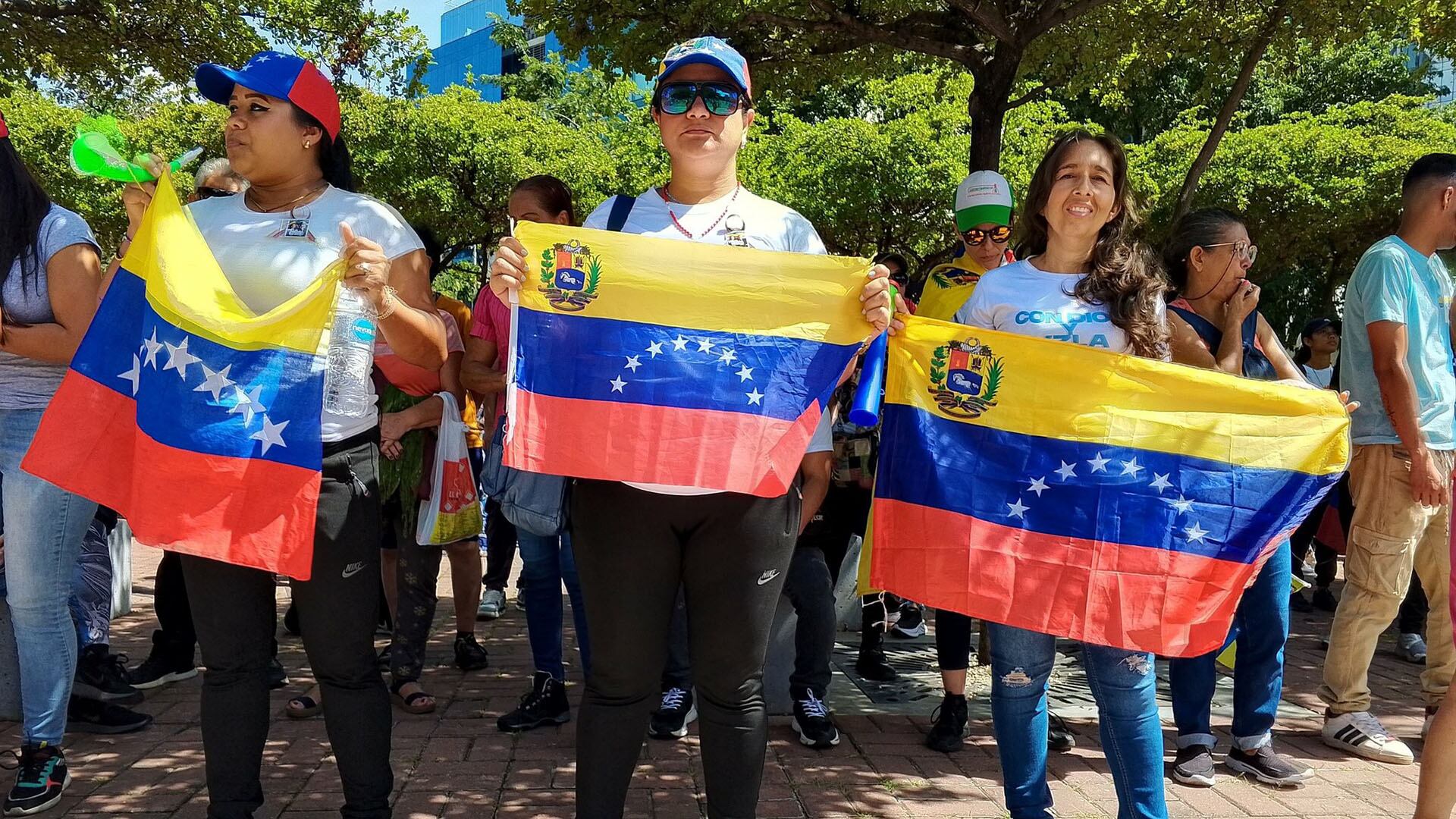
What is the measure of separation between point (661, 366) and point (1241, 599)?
2.57m

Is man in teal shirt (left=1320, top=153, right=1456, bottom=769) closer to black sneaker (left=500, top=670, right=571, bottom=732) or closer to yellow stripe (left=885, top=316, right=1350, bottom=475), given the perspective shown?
yellow stripe (left=885, top=316, right=1350, bottom=475)

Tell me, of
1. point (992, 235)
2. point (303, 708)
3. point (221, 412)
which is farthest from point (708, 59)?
point (303, 708)

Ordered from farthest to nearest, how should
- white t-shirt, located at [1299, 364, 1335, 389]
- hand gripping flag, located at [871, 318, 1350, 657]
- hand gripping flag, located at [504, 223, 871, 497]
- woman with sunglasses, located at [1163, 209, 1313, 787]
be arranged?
white t-shirt, located at [1299, 364, 1335, 389], woman with sunglasses, located at [1163, 209, 1313, 787], hand gripping flag, located at [871, 318, 1350, 657], hand gripping flag, located at [504, 223, 871, 497]

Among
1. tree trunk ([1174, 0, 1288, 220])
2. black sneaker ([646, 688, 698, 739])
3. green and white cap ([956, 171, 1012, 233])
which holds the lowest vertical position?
black sneaker ([646, 688, 698, 739])

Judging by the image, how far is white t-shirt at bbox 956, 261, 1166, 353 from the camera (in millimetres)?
3119

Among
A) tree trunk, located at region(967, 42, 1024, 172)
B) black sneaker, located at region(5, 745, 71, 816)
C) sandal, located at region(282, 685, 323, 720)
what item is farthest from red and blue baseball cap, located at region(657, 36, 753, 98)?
tree trunk, located at region(967, 42, 1024, 172)

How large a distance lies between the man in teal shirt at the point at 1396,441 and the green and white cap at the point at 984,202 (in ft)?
5.05

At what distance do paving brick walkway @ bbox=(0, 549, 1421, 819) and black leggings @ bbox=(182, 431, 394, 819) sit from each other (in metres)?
0.51

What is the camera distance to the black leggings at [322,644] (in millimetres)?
2844

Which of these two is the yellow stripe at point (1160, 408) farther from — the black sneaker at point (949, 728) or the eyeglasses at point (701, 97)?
the black sneaker at point (949, 728)

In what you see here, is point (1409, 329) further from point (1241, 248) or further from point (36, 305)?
point (36, 305)

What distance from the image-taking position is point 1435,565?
4.70 meters

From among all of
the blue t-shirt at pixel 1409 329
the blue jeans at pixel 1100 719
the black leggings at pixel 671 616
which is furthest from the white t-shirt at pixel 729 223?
the blue t-shirt at pixel 1409 329

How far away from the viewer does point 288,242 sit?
2.88 m
